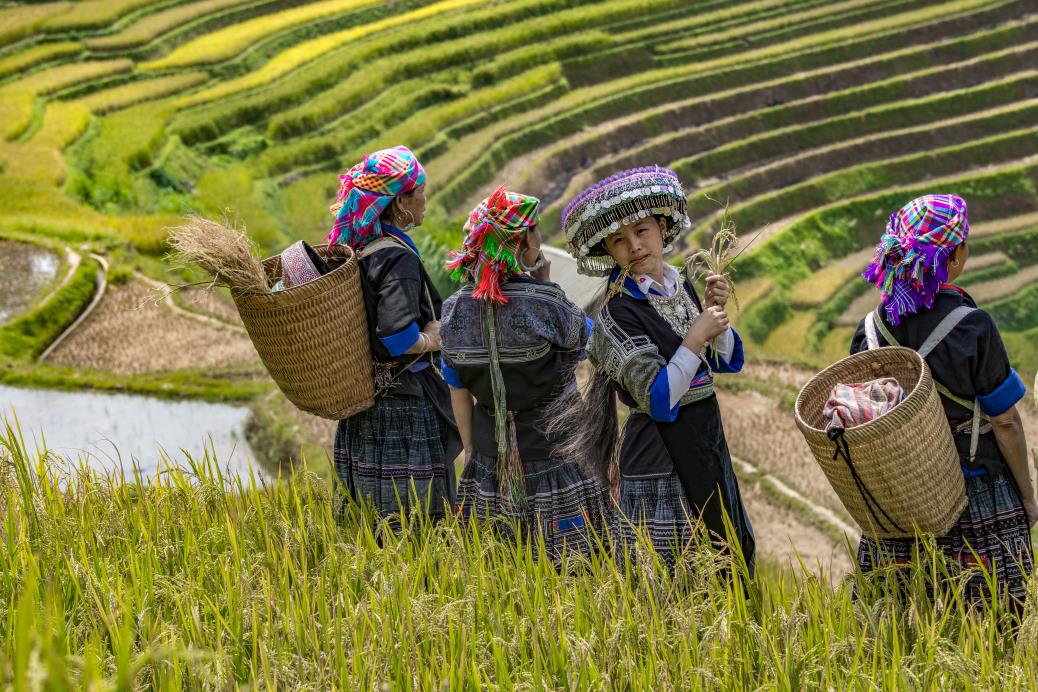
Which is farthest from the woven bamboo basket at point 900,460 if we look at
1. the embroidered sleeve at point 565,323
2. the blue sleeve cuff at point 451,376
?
the blue sleeve cuff at point 451,376

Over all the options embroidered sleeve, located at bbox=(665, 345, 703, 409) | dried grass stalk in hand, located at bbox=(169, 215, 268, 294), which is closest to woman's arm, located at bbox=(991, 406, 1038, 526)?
embroidered sleeve, located at bbox=(665, 345, 703, 409)

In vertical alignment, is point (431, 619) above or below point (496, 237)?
below

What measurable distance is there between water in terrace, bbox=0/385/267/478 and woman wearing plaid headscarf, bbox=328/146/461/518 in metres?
3.46

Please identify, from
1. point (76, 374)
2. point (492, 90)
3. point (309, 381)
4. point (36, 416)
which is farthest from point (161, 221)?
point (309, 381)

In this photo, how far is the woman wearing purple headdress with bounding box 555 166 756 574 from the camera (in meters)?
2.59

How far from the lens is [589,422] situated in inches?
111

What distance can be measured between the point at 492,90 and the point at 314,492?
13071 mm

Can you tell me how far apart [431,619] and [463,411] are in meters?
1.12

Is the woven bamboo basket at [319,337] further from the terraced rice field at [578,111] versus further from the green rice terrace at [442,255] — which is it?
the terraced rice field at [578,111]

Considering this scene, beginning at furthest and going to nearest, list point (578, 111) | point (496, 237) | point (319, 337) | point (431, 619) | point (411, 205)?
point (578, 111) → point (411, 205) → point (319, 337) → point (496, 237) → point (431, 619)

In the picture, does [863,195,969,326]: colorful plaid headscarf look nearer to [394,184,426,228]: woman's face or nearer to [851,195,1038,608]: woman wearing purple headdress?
[851,195,1038,608]: woman wearing purple headdress

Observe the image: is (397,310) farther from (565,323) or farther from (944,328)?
(944,328)

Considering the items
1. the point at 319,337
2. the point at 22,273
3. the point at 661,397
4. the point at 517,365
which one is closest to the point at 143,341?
the point at 22,273

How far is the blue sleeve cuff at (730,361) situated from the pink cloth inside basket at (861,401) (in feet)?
1.00
